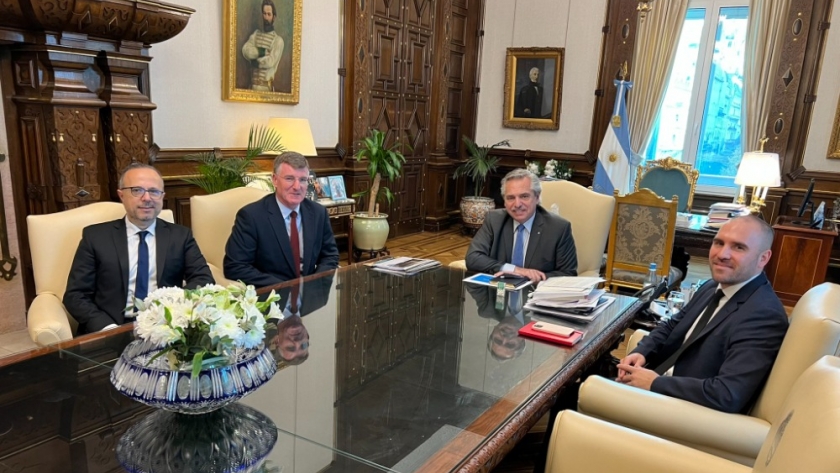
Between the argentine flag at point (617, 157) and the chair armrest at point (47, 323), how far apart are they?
17.0 ft

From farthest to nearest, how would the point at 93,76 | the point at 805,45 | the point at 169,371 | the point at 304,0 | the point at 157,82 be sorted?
the point at 805,45 → the point at 304,0 → the point at 157,82 → the point at 93,76 → the point at 169,371

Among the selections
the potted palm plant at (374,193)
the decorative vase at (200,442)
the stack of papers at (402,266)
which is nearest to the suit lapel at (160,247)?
the stack of papers at (402,266)

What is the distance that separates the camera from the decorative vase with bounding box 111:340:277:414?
1115 millimetres

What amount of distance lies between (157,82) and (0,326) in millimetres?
1827

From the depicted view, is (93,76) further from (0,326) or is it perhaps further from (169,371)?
(169,371)

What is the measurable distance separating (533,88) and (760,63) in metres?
2.46

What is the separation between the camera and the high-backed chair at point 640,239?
12.1 ft

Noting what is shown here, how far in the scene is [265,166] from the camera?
4598mm

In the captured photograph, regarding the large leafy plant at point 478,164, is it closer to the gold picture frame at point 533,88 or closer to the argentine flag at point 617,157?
the gold picture frame at point 533,88

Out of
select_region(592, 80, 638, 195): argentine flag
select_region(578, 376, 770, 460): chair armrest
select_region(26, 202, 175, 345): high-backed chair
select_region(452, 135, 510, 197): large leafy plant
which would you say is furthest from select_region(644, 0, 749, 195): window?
select_region(26, 202, 175, 345): high-backed chair

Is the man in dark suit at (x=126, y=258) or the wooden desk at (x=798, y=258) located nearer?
the man in dark suit at (x=126, y=258)

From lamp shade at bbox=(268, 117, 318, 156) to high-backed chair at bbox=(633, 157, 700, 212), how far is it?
114 inches

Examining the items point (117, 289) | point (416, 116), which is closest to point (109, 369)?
point (117, 289)

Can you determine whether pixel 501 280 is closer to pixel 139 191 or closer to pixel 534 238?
pixel 534 238
